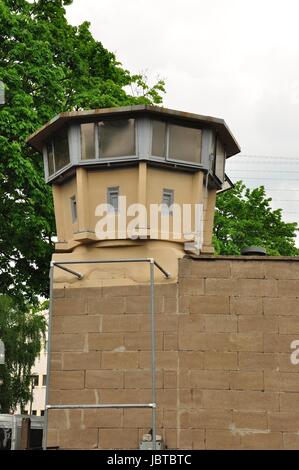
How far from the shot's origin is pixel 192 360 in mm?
12641

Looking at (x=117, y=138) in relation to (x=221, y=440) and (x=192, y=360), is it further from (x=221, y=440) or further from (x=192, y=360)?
(x=221, y=440)

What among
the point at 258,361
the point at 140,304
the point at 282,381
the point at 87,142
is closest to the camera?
the point at 282,381

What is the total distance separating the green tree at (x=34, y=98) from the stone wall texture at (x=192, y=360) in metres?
9.19

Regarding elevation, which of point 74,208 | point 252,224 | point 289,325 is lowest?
point 289,325

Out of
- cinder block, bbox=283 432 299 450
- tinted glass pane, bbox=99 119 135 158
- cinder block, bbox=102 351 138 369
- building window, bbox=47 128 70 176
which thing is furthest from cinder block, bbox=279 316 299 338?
building window, bbox=47 128 70 176

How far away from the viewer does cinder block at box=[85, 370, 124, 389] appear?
12.8 meters

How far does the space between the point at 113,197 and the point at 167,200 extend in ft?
3.68

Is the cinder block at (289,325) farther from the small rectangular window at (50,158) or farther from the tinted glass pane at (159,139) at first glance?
the small rectangular window at (50,158)

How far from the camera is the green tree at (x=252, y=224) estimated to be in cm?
3656

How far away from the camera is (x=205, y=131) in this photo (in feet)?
47.6

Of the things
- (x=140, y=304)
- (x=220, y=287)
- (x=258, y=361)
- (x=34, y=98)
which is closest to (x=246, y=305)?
(x=220, y=287)

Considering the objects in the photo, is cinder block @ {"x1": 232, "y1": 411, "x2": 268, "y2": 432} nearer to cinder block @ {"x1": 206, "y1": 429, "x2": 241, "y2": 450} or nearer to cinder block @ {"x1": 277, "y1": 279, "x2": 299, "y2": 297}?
cinder block @ {"x1": 206, "y1": 429, "x2": 241, "y2": 450}

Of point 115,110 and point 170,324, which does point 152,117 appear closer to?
point 115,110

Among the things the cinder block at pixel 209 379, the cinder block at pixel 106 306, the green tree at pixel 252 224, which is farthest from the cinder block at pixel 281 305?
the green tree at pixel 252 224
